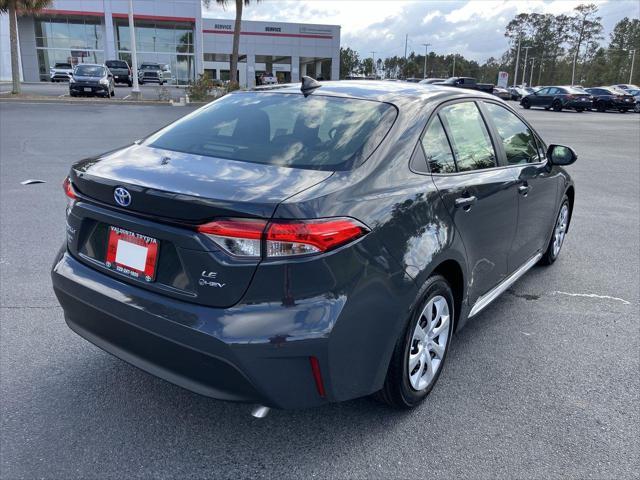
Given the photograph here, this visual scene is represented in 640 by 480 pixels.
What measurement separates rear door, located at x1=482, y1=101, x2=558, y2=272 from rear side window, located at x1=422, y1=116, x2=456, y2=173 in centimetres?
78

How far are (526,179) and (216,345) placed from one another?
273 cm

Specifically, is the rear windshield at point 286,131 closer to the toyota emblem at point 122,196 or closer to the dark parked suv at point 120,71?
the toyota emblem at point 122,196

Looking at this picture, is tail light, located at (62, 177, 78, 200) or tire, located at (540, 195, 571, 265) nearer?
tail light, located at (62, 177, 78, 200)

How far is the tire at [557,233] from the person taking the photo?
5045mm

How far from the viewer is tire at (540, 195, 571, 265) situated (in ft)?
16.6

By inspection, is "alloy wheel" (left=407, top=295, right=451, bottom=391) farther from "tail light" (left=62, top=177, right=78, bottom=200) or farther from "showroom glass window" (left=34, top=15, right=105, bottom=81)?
"showroom glass window" (left=34, top=15, right=105, bottom=81)

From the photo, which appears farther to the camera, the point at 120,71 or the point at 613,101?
the point at 120,71

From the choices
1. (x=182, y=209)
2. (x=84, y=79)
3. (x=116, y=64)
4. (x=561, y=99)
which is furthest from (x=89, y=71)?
(x=561, y=99)

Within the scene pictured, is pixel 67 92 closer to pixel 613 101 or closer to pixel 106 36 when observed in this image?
pixel 106 36

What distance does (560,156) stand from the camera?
4.41 meters

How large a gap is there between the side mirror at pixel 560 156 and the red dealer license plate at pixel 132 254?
343 centimetres

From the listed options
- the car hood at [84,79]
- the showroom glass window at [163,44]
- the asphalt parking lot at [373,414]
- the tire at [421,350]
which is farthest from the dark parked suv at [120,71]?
the tire at [421,350]

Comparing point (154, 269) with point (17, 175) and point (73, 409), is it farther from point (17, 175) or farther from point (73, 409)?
point (17, 175)

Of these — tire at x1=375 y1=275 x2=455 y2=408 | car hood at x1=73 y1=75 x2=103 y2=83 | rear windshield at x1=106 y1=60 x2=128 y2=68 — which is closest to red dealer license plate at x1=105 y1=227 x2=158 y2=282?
tire at x1=375 y1=275 x2=455 y2=408
